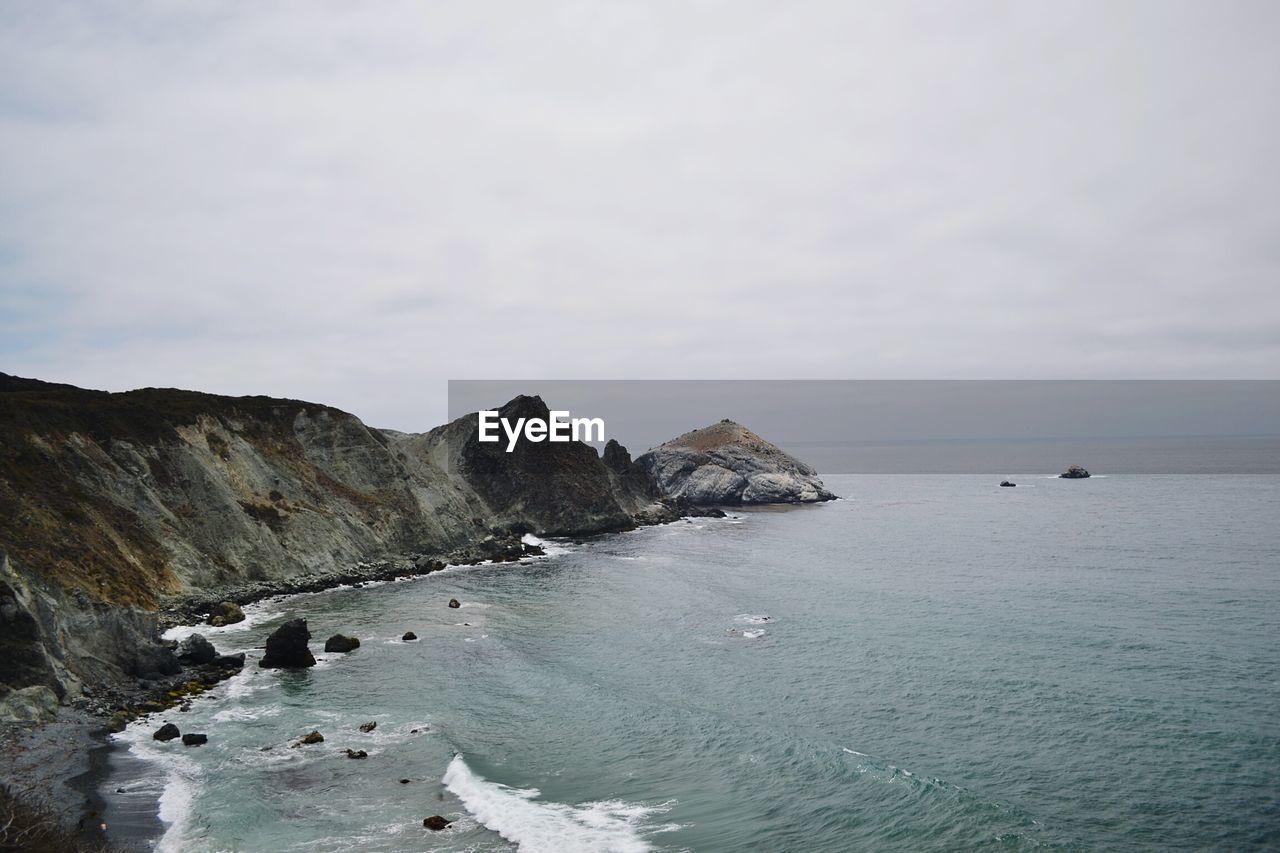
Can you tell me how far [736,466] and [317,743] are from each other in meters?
166

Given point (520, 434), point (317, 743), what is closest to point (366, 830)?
point (317, 743)

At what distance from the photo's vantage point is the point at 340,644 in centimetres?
5334

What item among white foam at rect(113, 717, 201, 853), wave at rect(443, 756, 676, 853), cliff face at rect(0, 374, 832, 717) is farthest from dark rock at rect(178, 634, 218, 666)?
wave at rect(443, 756, 676, 853)

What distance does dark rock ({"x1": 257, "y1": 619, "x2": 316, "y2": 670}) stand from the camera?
4912 cm

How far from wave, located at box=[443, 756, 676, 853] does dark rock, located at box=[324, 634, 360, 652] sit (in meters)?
23.9

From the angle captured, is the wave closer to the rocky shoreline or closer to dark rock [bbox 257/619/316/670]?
the rocky shoreline

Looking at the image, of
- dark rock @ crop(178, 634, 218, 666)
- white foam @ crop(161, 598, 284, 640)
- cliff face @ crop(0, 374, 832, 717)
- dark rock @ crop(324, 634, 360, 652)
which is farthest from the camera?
white foam @ crop(161, 598, 284, 640)

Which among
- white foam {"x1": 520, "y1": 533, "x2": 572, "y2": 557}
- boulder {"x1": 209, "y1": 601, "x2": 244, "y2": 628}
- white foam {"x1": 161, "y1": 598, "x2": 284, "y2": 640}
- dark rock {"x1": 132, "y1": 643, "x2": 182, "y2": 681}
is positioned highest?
dark rock {"x1": 132, "y1": 643, "x2": 182, "y2": 681}

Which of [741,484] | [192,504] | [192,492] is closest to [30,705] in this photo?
[192,504]

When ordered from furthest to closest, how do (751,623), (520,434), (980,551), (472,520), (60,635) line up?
(520,434)
(472,520)
(980,551)
(751,623)
(60,635)

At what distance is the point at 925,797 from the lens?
98.0 feet

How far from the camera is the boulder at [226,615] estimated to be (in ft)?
200

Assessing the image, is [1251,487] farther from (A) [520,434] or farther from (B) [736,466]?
(A) [520,434]

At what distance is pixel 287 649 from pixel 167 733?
506 inches
